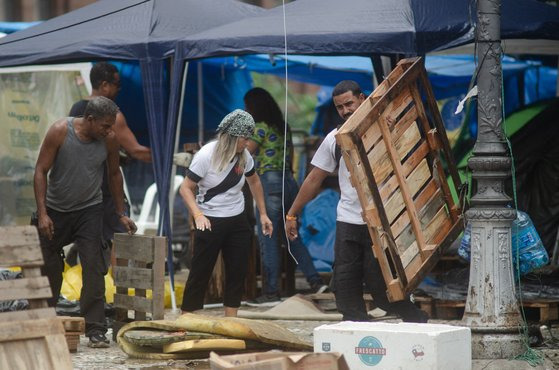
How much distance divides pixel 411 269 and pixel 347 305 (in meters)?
0.56

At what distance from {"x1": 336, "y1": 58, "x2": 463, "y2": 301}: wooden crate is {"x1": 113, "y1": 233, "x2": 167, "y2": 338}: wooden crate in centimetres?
174

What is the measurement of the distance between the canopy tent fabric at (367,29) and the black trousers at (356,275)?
2.03m

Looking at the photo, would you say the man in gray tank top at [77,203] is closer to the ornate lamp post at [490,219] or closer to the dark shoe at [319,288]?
the ornate lamp post at [490,219]

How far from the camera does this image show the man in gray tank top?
30.4 ft

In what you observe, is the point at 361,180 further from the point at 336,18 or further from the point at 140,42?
the point at 140,42

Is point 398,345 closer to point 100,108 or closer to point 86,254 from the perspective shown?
point 86,254

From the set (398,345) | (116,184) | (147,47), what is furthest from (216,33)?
(398,345)

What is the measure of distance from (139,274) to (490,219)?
2731 millimetres

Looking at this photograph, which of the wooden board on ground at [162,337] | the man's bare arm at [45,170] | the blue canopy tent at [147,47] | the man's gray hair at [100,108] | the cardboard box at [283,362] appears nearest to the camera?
the cardboard box at [283,362]

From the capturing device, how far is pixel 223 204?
949 cm

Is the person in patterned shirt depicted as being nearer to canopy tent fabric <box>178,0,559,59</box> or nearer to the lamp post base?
canopy tent fabric <box>178,0,559,59</box>

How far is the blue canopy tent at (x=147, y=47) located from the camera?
36.9ft

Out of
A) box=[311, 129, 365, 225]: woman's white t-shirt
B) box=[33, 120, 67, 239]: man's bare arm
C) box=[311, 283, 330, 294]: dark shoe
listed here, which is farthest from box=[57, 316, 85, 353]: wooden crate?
box=[311, 283, 330, 294]: dark shoe

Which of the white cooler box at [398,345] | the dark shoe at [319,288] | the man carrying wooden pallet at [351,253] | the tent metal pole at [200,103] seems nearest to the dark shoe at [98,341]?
the man carrying wooden pallet at [351,253]
